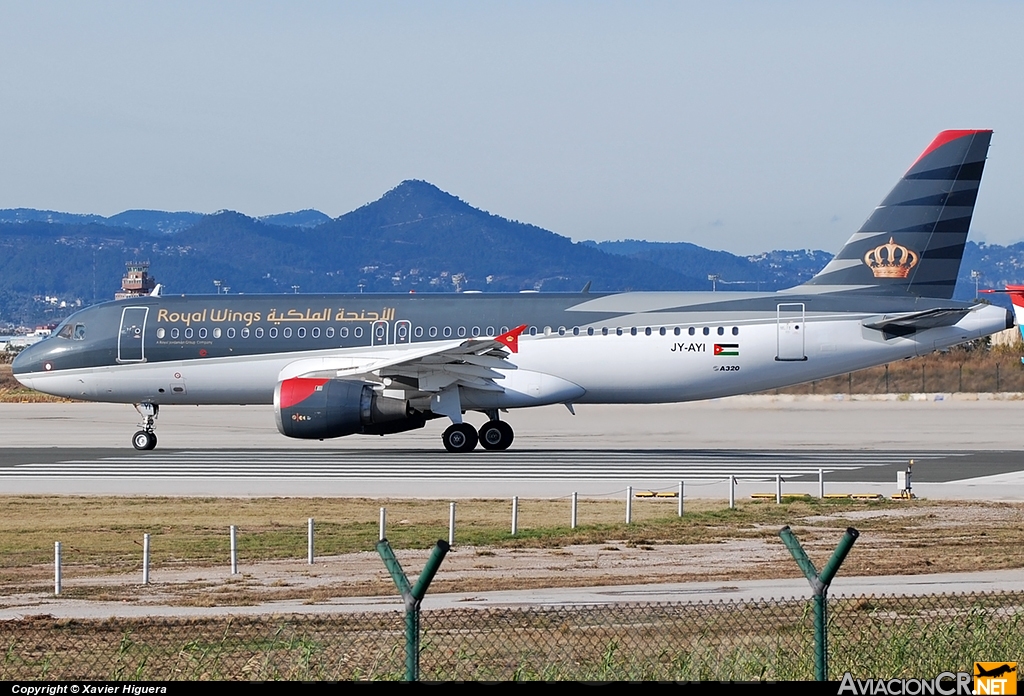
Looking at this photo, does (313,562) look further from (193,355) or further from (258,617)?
(193,355)

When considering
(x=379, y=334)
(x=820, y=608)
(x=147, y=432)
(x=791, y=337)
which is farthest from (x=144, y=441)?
(x=820, y=608)

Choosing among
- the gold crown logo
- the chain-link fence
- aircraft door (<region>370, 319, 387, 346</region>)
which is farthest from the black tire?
the chain-link fence

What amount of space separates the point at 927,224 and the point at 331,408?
16.8 m

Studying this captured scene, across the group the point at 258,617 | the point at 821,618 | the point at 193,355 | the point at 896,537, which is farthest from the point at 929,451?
the point at 821,618

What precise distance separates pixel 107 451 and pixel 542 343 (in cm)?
1332

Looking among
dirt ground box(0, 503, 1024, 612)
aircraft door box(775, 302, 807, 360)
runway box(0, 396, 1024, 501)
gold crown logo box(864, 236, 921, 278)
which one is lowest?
runway box(0, 396, 1024, 501)

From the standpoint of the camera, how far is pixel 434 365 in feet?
119

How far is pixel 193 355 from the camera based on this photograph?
40000 mm

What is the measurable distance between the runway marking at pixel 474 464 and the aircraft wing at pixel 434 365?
2.07 metres

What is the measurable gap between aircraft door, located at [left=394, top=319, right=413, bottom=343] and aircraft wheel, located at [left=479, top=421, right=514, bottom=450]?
Answer: 3331 mm

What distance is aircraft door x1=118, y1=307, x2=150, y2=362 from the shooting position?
40469mm

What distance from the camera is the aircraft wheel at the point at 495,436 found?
1531 inches

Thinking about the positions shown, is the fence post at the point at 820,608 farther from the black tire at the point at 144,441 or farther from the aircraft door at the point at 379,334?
the black tire at the point at 144,441

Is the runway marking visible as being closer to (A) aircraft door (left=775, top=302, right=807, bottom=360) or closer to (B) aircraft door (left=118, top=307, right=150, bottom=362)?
(A) aircraft door (left=775, top=302, right=807, bottom=360)
